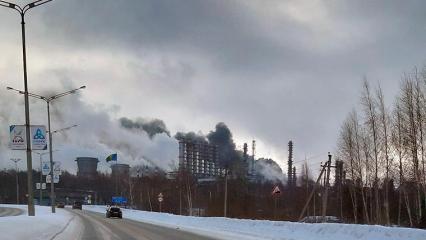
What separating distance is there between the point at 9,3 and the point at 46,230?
11168mm

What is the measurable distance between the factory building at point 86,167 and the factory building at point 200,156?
3908 centimetres

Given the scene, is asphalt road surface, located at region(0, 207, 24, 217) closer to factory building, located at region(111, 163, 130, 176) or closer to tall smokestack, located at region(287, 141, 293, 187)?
tall smokestack, located at region(287, 141, 293, 187)

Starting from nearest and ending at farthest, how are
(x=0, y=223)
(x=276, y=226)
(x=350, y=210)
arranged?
(x=0, y=223), (x=276, y=226), (x=350, y=210)

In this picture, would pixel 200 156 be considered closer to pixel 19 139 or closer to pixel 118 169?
pixel 118 169

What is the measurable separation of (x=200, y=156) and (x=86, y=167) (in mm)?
43743

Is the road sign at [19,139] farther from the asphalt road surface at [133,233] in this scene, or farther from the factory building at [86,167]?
the factory building at [86,167]

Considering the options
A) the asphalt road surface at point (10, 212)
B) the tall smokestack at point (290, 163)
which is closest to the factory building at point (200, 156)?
the tall smokestack at point (290, 163)

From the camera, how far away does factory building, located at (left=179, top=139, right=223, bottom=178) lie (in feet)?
552

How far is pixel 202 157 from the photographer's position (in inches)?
6841

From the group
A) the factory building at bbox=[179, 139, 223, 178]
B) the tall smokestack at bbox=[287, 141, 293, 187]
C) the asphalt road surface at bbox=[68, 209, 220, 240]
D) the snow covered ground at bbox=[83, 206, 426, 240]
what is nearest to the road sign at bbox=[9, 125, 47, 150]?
the asphalt road surface at bbox=[68, 209, 220, 240]

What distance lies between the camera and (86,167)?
19300cm

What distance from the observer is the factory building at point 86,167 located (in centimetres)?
19162

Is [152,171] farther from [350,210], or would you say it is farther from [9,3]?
[9,3]

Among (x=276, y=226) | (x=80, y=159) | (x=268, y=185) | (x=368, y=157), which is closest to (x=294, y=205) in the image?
(x=268, y=185)
